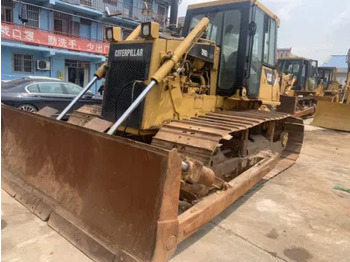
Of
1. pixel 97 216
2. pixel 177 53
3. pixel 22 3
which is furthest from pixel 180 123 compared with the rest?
pixel 22 3

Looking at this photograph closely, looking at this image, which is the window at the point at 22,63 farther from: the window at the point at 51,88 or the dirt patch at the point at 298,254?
the dirt patch at the point at 298,254

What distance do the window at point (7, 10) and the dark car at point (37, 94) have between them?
1042cm

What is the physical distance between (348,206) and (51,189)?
3823mm

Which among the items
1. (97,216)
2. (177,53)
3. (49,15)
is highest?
(49,15)

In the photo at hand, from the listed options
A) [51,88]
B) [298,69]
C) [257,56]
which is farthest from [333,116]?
[51,88]

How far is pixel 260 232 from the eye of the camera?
338 centimetres

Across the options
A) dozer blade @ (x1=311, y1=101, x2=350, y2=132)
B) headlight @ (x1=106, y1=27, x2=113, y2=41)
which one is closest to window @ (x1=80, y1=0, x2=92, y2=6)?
dozer blade @ (x1=311, y1=101, x2=350, y2=132)

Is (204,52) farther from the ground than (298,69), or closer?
closer

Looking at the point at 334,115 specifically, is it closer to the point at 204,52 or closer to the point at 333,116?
the point at 333,116

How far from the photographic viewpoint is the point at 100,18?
72.2ft

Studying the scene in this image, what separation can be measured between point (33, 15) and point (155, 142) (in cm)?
1831

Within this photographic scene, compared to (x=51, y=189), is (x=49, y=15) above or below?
above

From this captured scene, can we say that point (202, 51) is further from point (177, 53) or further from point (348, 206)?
point (348, 206)

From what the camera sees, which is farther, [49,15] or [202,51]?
[49,15]
